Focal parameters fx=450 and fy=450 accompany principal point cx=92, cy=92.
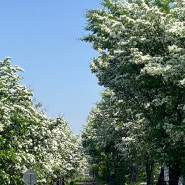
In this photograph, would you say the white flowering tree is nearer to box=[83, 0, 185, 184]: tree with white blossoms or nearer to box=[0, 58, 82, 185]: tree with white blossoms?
box=[83, 0, 185, 184]: tree with white blossoms

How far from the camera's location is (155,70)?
1973cm

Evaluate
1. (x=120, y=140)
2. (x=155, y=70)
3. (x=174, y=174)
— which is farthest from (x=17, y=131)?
(x=120, y=140)

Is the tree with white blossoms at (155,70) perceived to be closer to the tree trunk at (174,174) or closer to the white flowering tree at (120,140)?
the tree trunk at (174,174)

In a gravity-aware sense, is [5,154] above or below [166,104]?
below

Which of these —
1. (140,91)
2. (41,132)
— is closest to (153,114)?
(140,91)

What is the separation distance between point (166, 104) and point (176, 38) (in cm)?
321

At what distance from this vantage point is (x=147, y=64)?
68.4 ft

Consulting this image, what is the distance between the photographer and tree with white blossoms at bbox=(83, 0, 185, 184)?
66.5 ft

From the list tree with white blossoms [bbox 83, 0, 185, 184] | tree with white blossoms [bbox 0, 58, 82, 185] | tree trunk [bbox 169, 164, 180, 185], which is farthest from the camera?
tree trunk [bbox 169, 164, 180, 185]

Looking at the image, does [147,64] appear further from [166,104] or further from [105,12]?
[105,12]

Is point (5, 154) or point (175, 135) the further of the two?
point (175, 135)

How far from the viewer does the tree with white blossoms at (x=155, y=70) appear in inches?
798

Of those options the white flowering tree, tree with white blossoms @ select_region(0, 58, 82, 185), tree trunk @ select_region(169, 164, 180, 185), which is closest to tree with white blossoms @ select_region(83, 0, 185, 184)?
tree trunk @ select_region(169, 164, 180, 185)

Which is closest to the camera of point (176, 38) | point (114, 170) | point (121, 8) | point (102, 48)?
point (176, 38)
